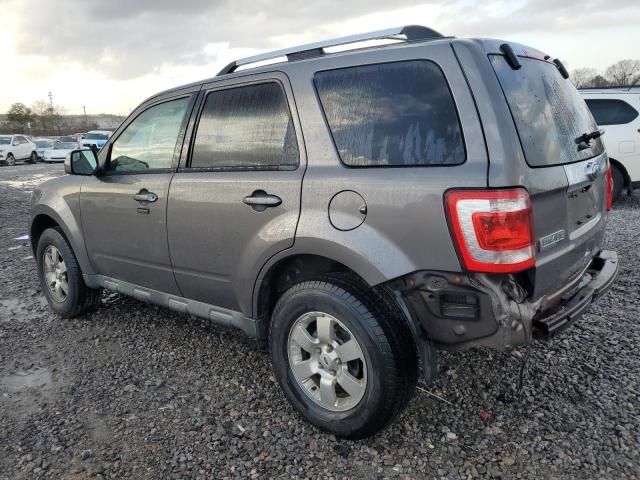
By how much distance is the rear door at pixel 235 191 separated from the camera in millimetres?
2701

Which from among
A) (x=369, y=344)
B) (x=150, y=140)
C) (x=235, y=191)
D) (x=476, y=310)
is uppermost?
(x=150, y=140)

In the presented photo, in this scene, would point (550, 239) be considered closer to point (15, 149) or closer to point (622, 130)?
point (622, 130)

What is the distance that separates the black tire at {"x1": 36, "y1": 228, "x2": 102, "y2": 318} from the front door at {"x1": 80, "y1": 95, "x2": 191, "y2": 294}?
31cm

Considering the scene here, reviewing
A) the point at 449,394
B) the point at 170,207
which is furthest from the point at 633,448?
the point at 170,207

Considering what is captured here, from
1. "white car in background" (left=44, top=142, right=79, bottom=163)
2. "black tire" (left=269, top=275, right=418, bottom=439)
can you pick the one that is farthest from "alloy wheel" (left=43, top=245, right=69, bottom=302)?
"white car in background" (left=44, top=142, right=79, bottom=163)

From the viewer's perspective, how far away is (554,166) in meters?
2.36

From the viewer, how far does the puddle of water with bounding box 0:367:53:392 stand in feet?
10.7

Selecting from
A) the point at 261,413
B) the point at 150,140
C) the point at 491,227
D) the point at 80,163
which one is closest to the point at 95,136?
the point at 80,163

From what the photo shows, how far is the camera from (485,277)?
215 cm

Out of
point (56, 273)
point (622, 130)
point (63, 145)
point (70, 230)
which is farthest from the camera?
point (63, 145)

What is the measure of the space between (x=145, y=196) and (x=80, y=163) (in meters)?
0.91

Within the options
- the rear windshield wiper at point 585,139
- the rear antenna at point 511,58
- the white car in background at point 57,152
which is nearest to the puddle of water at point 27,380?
the rear antenna at point 511,58

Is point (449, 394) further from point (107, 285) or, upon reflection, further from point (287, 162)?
point (107, 285)

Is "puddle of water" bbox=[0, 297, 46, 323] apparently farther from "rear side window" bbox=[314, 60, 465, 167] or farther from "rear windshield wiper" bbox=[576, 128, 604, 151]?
"rear windshield wiper" bbox=[576, 128, 604, 151]
